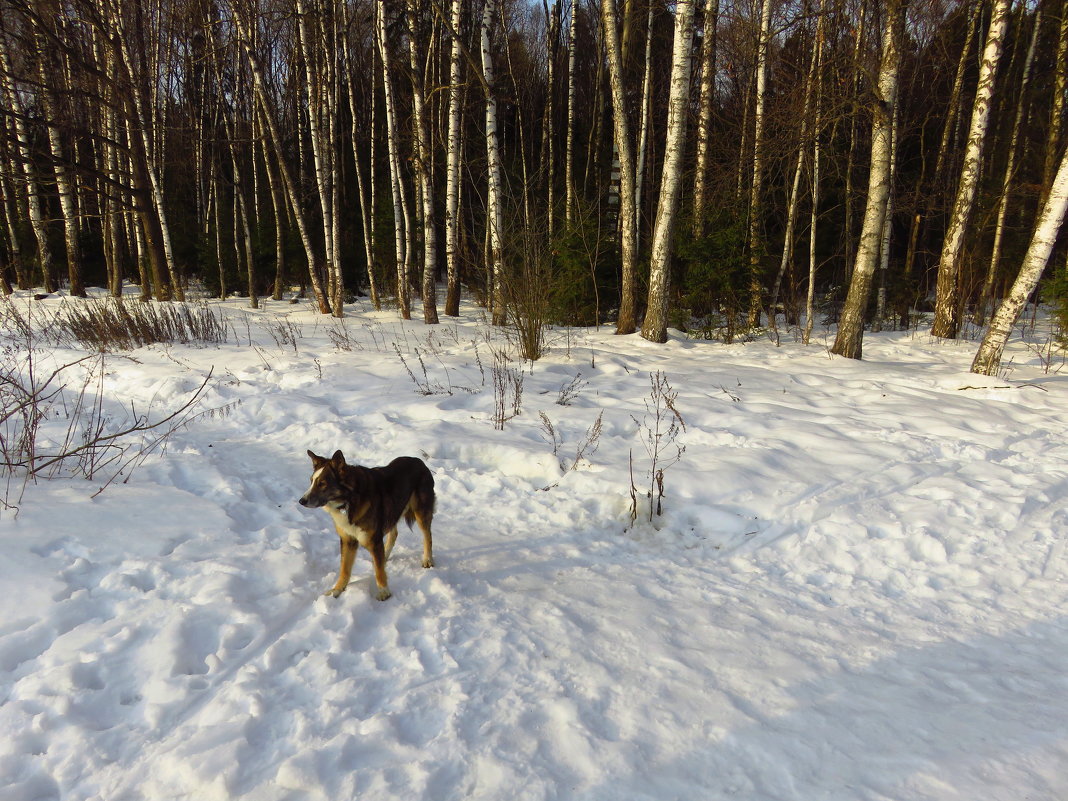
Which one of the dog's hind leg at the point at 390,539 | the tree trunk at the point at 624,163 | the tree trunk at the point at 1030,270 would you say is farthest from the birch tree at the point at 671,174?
the dog's hind leg at the point at 390,539

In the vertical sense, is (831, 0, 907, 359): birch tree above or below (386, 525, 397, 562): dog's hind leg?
above

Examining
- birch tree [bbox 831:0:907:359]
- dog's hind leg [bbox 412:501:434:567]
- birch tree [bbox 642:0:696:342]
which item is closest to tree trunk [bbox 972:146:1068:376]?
birch tree [bbox 831:0:907:359]

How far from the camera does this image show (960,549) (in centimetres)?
389

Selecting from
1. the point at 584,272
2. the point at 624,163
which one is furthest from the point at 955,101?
the point at 584,272

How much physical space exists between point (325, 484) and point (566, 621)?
1595mm

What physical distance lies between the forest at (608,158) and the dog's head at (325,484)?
5.66 meters

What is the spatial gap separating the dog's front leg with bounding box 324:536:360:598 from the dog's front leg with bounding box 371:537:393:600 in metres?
0.12

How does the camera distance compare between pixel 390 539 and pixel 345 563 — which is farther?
pixel 390 539

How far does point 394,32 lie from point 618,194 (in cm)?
1248

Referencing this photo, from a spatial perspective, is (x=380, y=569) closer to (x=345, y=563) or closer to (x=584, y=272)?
(x=345, y=563)

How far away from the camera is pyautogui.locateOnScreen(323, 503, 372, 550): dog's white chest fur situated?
10.2 feet

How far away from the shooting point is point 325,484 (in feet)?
9.84

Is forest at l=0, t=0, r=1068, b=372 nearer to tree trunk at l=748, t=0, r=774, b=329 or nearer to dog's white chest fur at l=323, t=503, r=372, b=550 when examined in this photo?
tree trunk at l=748, t=0, r=774, b=329

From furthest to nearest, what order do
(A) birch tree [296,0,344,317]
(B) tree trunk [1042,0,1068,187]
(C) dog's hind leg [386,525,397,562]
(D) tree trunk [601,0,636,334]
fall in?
1. (A) birch tree [296,0,344,317]
2. (B) tree trunk [1042,0,1068,187]
3. (D) tree trunk [601,0,636,334]
4. (C) dog's hind leg [386,525,397,562]
